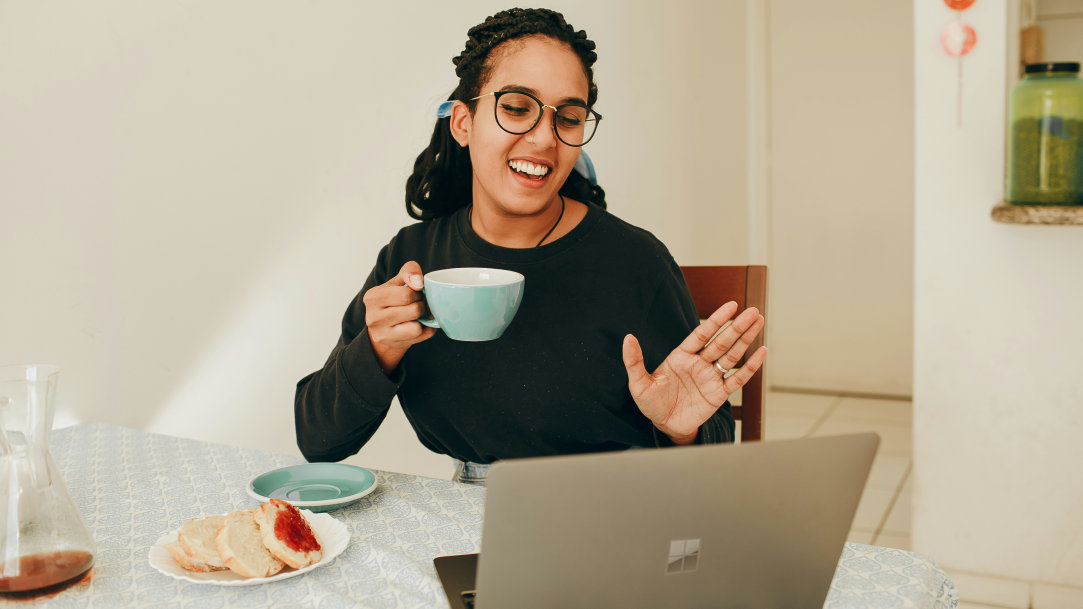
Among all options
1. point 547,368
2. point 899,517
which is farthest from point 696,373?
point 899,517

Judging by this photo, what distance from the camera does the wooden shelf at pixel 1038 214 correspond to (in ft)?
5.84

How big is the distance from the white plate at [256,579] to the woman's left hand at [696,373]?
1.35 feet

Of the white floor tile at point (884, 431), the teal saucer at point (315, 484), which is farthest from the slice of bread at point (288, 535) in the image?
the white floor tile at point (884, 431)

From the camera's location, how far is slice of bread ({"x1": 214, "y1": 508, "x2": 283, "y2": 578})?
863 millimetres

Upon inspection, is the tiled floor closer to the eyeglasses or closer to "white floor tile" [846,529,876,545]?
"white floor tile" [846,529,876,545]

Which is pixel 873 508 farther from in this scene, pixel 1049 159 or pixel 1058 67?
pixel 1058 67


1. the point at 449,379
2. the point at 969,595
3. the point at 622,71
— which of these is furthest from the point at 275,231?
the point at 969,595

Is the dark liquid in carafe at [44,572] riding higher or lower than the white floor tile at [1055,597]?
higher

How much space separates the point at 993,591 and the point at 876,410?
172 cm

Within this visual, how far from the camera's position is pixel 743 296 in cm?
153

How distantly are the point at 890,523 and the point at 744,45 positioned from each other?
86.8 inches

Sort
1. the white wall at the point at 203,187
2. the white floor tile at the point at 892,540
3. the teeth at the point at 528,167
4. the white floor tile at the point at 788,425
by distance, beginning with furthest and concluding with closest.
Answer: the white floor tile at the point at 788,425
the white floor tile at the point at 892,540
the white wall at the point at 203,187
the teeth at the point at 528,167

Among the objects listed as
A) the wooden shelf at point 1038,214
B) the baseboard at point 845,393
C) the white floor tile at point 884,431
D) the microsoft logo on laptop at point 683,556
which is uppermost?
the wooden shelf at point 1038,214

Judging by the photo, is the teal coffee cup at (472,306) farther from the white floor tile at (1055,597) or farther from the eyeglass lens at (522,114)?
the white floor tile at (1055,597)
